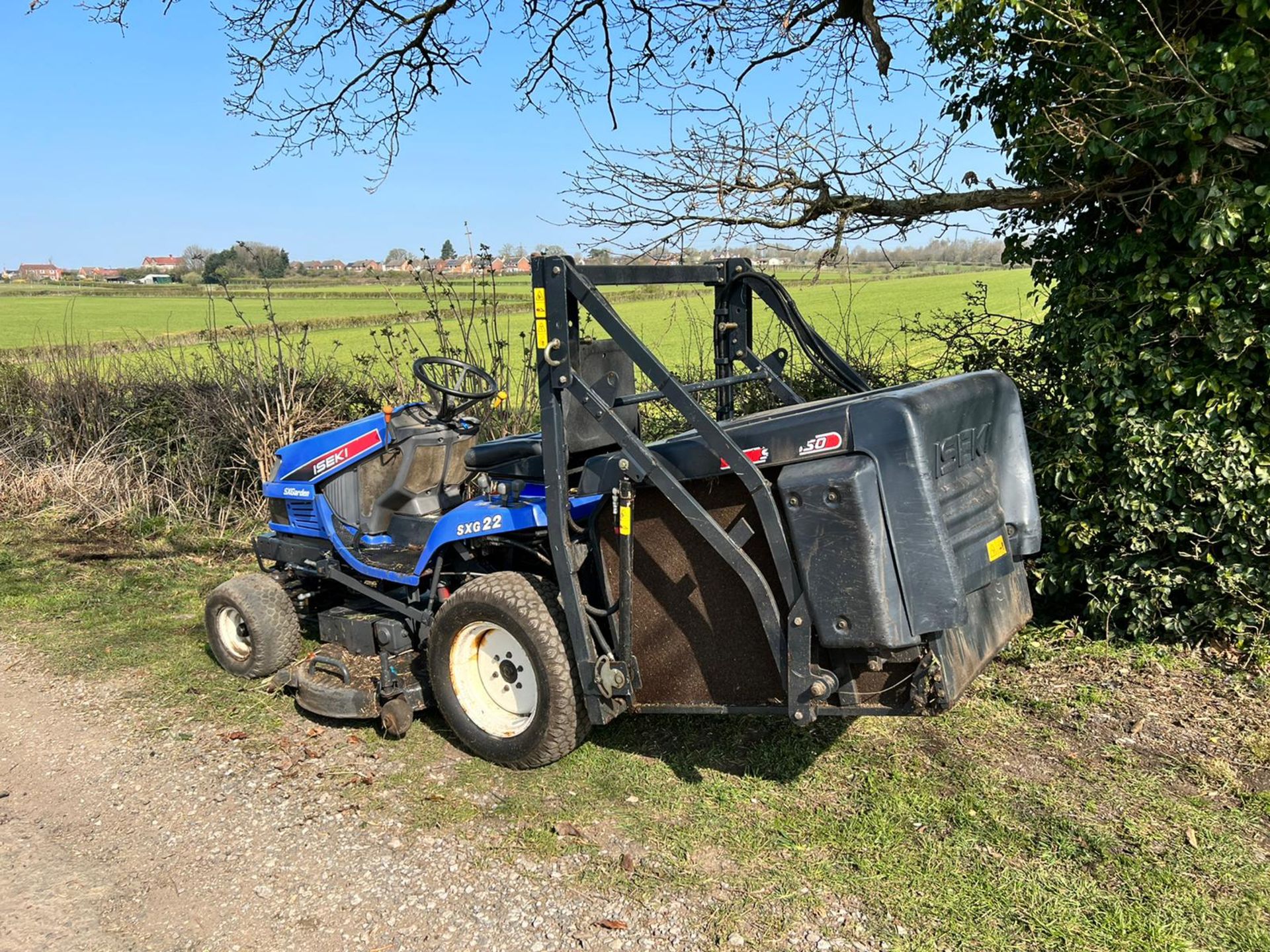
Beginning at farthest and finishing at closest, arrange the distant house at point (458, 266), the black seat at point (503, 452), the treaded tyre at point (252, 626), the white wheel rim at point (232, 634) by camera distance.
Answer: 1. the distant house at point (458, 266)
2. the white wheel rim at point (232, 634)
3. the treaded tyre at point (252, 626)
4. the black seat at point (503, 452)

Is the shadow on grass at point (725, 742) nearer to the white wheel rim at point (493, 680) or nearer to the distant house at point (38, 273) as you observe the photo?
the white wheel rim at point (493, 680)

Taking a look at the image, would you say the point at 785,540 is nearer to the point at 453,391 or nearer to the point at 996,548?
the point at 996,548

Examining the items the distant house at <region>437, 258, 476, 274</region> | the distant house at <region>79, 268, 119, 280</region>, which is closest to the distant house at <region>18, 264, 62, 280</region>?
the distant house at <region>79, 268, 119, 280</region>

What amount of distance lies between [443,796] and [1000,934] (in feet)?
6.75

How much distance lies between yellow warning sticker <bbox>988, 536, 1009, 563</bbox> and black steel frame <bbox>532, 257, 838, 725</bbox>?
0.73m

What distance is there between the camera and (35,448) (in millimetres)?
10344

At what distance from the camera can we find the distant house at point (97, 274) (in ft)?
132

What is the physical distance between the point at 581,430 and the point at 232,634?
2.67 meters

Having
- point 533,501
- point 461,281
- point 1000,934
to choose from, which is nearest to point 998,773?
point 1000,934

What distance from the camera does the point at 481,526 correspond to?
4.21 metres

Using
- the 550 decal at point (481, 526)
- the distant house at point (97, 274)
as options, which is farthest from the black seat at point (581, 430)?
the distant house at point (97, 274)

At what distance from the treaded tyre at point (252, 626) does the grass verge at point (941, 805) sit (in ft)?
0.56

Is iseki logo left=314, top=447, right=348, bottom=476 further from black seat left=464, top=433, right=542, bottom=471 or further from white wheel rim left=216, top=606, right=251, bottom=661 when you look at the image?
white wheel rim left=216, top=606, right=251, bottom=661

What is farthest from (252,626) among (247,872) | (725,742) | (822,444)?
(822,444)
